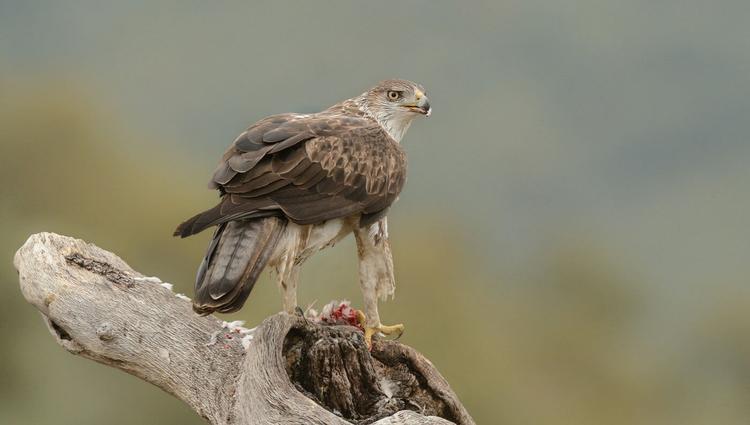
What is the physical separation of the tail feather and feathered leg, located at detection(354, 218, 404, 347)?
95cm

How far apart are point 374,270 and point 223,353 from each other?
1.22 metres

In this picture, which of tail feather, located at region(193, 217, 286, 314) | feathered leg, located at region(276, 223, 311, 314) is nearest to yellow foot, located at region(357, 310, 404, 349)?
feathered leg, located at region(276, 223, 311, 314)

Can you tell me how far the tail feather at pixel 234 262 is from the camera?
6590 millimetres

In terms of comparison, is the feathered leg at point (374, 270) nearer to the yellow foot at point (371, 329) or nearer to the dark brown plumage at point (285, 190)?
the yellow foot at point (371, 329)

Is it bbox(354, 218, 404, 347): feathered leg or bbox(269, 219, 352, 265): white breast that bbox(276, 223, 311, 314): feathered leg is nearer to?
bbox(269, 219, 352, 265): white breast

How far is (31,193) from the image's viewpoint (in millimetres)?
21625

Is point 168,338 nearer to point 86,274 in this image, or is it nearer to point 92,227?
point 86,274

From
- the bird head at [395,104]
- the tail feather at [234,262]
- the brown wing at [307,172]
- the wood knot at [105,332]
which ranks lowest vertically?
the wood knot at [105,332]

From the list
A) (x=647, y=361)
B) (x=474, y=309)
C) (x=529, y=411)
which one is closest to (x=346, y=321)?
(x=529, y=411)

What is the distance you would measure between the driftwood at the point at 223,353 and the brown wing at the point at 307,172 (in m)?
0.66

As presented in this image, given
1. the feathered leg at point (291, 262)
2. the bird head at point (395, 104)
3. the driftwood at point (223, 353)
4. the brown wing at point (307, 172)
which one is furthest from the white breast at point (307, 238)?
the bird head at point (395, 104)

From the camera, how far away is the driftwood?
664 centimetres

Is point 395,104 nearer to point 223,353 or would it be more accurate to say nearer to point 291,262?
point 291,262

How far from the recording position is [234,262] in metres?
6.73
